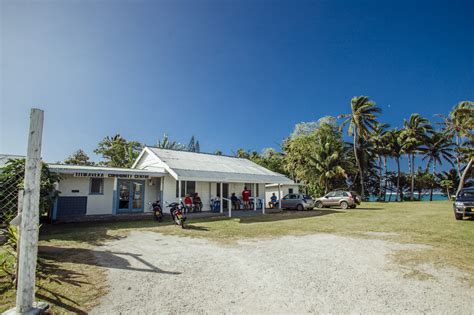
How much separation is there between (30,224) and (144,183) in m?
13.8

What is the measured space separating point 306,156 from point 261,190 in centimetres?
1452

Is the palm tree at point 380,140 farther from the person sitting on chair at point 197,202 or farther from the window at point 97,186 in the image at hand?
the window at point 97,186

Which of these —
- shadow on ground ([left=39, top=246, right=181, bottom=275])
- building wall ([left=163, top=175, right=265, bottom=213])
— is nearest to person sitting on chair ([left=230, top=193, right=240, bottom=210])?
building wall ([left=163, top=175, right=265, bottom=213])

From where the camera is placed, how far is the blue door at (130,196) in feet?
51.5

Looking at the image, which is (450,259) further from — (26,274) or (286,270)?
(26,274)

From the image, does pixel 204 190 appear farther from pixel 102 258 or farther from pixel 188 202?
pixel 102 258

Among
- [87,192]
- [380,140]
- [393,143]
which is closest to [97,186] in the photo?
[87,192]

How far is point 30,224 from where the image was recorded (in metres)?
3.41

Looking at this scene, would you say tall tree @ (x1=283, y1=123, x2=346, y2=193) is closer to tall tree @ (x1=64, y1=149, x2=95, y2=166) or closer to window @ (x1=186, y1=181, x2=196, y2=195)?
window @ (x1=186, y1=181, x2=196, y2=195)

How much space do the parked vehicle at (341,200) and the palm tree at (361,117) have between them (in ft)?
43.8

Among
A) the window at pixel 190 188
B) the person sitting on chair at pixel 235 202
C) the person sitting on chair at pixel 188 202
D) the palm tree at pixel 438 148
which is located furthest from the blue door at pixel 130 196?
the palm tree at pixel 438 148

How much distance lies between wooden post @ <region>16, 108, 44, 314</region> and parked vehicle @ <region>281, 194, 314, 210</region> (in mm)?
19499

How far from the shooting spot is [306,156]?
1329 inches

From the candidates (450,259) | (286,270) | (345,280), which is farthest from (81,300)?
(450,259)
